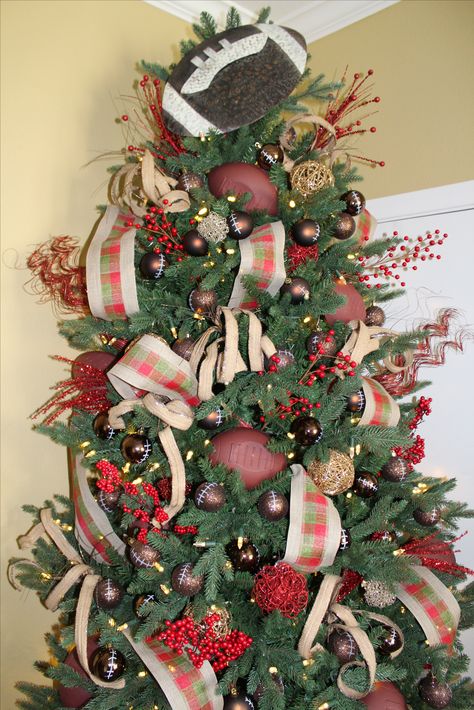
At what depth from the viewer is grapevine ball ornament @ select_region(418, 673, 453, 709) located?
3.27 feet

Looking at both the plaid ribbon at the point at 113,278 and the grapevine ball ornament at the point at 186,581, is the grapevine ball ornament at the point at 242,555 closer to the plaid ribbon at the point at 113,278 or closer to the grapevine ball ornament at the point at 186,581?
the grapevine ball ornament at the point at 186,581

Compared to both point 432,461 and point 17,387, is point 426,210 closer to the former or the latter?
point 432,461

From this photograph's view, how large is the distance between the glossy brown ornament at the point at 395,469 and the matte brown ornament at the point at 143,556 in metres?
0.48

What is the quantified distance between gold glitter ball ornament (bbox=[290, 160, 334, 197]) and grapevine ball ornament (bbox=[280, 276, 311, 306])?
0.63ft

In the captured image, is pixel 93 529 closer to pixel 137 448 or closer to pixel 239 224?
pixel 137 448

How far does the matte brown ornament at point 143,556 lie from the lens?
95 cm

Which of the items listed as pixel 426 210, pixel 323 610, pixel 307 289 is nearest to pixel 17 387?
pixel 307 289

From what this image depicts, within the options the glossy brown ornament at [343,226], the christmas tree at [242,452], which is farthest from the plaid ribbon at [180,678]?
the glossy brown ornament at [343,226]

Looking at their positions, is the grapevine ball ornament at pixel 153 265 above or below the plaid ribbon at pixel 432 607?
above

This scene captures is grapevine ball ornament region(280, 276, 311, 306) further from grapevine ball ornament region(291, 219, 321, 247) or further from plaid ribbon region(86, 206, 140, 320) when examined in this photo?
plaid ribbon region(86, 206, 140, 320)

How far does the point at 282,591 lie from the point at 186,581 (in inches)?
6.4

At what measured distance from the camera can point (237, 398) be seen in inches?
39.7

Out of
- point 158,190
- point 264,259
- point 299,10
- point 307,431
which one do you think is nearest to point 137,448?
point 307,431

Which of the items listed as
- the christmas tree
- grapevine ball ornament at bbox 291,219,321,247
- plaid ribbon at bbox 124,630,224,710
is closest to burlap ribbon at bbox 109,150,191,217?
the christmas tree
